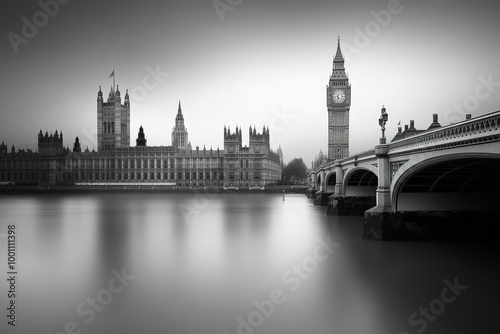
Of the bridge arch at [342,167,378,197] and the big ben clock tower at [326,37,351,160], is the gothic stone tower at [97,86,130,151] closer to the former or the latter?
the big ben clock tower at [326,37,351,160]

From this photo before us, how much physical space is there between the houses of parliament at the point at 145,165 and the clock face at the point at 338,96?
2614cm

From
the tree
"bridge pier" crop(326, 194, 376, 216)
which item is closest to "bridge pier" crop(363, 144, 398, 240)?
"bridge pier" crop(326, 194, 376, 216)

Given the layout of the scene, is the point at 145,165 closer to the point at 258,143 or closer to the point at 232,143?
the point at 232,143

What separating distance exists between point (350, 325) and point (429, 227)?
457 inches

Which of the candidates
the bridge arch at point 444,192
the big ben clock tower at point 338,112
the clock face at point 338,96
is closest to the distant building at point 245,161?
the big ben clock tower at point 338,112

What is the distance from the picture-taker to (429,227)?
19609 millimetres

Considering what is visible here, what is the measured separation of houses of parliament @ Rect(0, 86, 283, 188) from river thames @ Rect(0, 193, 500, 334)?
8815 cm

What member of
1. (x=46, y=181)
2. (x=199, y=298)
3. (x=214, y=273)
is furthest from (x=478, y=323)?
(x=46, y=181)

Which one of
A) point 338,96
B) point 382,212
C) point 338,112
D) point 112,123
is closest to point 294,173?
point 338,112

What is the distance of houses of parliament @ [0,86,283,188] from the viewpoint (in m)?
112

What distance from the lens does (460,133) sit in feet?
42.9

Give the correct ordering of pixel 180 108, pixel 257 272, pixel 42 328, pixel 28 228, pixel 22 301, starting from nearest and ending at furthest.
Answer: pixel 42 328 → pixel 22 301 → pixel 257 272 → pixel 28 228 → pixel 180 108

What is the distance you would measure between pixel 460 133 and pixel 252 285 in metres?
8.00

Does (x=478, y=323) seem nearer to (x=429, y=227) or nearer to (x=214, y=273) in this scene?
(x=214, y=273)
